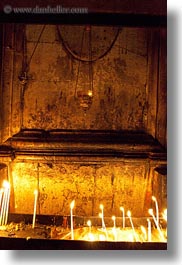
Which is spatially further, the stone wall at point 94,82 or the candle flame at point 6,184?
the stone wall at point 94,82

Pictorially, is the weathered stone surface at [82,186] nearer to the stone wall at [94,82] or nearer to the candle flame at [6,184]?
the candle flame at [6,184]

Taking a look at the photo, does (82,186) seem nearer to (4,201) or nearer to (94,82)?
(4,201)

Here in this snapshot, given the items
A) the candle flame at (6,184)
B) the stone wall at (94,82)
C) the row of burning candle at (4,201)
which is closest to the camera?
the row of burning candle at (4,201)

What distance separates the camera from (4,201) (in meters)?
2.66

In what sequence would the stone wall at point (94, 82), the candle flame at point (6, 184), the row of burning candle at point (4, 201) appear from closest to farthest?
the row of burning candle at point (4, 201) → the candle flame at point (6, 184) → the stone wall at point (94, 82)

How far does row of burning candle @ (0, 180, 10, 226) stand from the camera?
2.49 m

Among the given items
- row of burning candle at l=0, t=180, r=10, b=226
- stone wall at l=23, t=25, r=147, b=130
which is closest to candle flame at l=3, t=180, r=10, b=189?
row of burning candle at l=0, t=180, r=10, b=226

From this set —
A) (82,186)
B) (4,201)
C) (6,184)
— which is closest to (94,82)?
(82,186)

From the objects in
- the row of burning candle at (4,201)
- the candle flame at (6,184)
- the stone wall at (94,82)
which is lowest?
the row of burning candle at (4,201)

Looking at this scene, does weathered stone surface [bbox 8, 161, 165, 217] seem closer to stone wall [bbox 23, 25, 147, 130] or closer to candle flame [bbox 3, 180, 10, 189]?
candle flame [bbox 3, 180, 10, 189]

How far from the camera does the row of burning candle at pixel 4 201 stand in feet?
8.18

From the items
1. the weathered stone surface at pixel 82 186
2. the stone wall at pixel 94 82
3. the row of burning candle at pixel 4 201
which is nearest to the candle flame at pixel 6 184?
the row of burning candle at pixel 4 201

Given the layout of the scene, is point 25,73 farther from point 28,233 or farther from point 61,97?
point 28,233

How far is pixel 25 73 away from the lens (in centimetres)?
283
